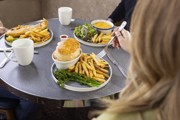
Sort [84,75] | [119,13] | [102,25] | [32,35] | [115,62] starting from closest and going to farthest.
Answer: [84,75], [115,62], [32,35], [102,25], [119,13]

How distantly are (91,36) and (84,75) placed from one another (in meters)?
0.39

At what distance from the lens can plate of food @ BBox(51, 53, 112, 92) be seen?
1.08 meters

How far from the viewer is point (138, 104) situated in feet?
2.01

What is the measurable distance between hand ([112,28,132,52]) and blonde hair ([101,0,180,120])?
714mm

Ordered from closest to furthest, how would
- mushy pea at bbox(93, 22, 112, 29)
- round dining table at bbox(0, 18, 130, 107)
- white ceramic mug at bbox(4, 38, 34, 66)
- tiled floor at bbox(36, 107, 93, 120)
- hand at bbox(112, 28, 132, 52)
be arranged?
round dining table at bbox(0, 18, 130, 107), white ceramic mug at bbox(4, 38, 34, 66), hand at bbox(112, 28, 132, 52), mushy pea at bbox(93, 22, 112, 29), tiled floor at bbox(36, 107, 93, 120)

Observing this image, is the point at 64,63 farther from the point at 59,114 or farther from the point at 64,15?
the point at 59,114

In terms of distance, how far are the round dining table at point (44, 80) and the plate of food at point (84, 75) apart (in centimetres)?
2

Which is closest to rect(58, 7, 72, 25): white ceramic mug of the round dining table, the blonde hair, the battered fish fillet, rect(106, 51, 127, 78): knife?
the battered fish fillet

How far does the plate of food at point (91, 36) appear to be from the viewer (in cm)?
141

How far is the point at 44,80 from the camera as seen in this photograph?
1.13 m

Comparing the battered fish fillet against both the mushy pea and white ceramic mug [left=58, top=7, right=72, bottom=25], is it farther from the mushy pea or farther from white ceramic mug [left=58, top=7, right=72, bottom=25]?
the mushy pea

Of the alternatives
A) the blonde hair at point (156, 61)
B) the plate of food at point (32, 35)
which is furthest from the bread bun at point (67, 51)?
the blonde hair at point (156, 61)

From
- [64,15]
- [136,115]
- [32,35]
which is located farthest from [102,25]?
[136,115]

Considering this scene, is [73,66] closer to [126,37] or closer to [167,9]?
[126,37]
